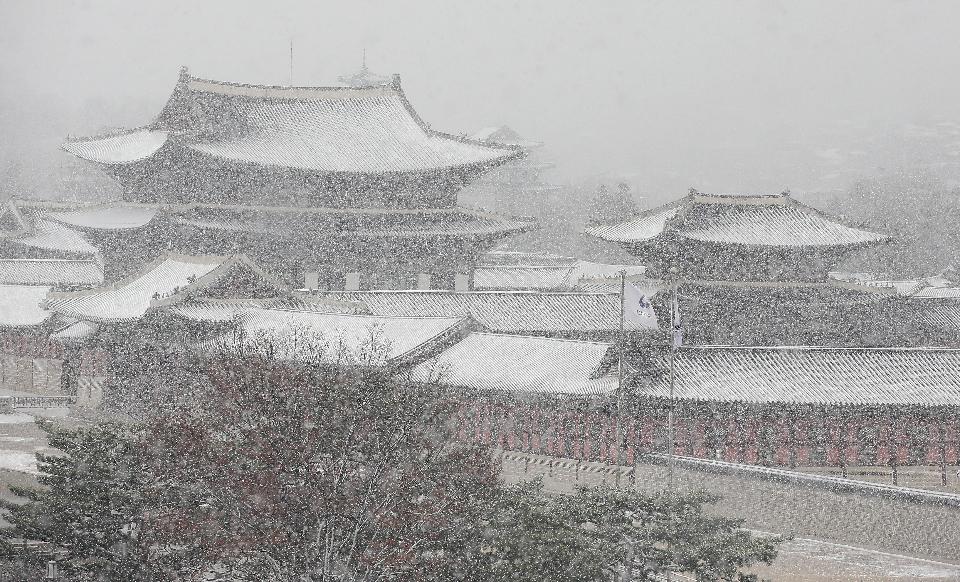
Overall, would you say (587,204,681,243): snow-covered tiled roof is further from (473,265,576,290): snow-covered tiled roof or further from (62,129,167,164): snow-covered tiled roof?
(62,129,167,164): snow-covered tiled roof

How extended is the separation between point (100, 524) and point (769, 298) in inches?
1132

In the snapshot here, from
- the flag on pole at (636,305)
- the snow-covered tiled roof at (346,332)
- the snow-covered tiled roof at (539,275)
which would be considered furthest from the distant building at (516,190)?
the flag on pole at (636,305)

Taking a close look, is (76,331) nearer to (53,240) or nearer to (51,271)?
(51,271)

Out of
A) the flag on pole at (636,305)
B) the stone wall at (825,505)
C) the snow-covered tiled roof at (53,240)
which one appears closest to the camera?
the stone wall at (825,505)

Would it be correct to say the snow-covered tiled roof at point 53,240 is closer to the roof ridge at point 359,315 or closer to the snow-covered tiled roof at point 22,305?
the snow-covered tiled roof at point 22,305

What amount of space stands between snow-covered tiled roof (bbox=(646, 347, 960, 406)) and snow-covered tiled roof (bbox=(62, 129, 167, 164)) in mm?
24890

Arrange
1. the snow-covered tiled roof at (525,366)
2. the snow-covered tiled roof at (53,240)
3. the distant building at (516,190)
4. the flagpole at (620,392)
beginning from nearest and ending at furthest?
the flagpole at (620,392)
the snow-covered tiled roof at (525,366)
the snow-covered tiled roof at (53,240)
the distant building at (516,190)

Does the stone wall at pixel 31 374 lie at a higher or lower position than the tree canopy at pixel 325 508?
higher

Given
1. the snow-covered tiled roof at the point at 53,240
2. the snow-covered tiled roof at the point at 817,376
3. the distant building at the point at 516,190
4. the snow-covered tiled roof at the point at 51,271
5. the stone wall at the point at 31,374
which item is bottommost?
the stone wall at the point at 31,374

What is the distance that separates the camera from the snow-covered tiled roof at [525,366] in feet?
118

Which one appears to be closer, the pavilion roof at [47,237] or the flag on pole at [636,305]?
the flag on pole at [636,305]

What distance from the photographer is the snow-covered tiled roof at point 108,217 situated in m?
52.7

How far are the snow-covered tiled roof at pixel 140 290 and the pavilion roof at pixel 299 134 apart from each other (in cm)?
646

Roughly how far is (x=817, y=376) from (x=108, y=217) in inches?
1190
